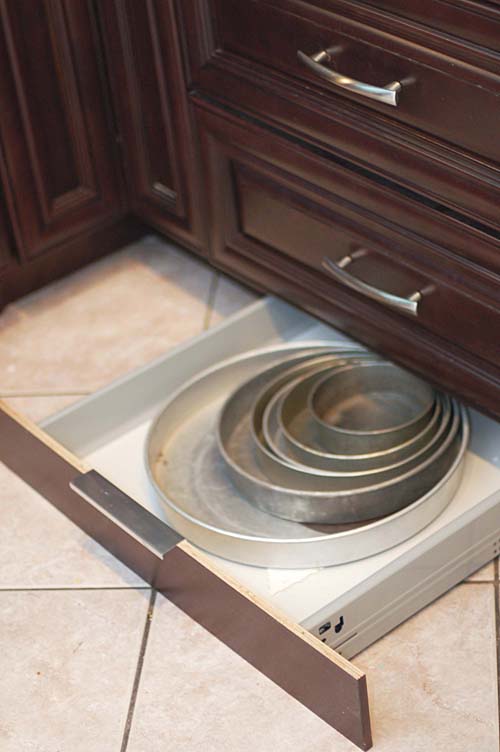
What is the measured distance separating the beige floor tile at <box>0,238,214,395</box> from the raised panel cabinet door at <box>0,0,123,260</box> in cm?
11

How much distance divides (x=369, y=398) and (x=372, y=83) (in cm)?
45

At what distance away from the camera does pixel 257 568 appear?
143 centimetres

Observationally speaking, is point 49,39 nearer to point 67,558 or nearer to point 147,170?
point 147,170

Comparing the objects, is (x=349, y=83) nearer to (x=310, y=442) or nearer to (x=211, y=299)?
(x=310, y=442)

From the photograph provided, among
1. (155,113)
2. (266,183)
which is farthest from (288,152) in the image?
(155,113)

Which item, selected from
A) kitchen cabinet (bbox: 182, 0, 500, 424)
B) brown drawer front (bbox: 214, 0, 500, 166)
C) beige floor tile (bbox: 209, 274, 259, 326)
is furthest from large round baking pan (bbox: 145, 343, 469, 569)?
brown drawer front (bbox: 214, 0, 500, 166)

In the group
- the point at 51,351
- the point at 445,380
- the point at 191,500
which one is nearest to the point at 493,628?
the point at 445,380

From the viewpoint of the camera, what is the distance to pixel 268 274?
1.67 metres

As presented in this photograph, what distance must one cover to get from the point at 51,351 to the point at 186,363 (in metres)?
0.28

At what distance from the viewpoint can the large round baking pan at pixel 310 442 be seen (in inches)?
57.3

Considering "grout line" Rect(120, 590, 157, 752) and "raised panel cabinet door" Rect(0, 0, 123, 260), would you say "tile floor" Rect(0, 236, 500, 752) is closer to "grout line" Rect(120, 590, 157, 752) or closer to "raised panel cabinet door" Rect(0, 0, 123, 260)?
"grout line" Rect(120, 590, 157, 752)

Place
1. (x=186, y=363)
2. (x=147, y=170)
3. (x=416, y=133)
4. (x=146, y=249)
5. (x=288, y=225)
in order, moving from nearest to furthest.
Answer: (x=416, y=133), (x=288, y=225), (x=186, y=363), (x=147, y=170), (x=146, y=249)

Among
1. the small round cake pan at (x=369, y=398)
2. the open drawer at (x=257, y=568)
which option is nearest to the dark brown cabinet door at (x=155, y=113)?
the open drawer at (x=257, y=568)

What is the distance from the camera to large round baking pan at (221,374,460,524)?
1.41m
